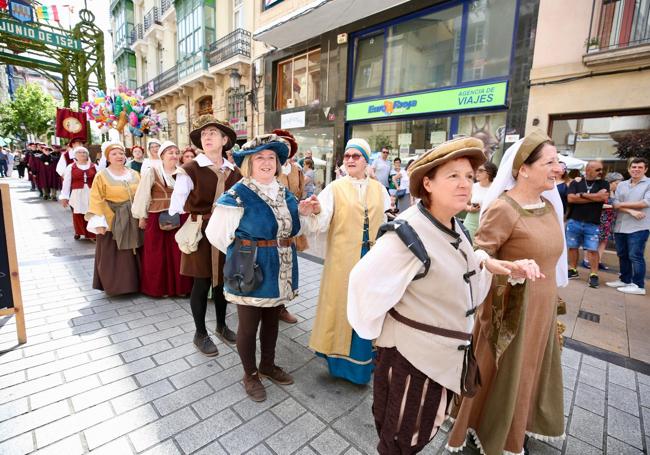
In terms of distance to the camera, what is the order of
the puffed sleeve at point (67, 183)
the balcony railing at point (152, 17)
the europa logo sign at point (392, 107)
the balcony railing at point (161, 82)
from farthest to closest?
the balcony railing at point (152, 17)
the balcony railing at point (161, 82)
the europa logo sign at point (392, 107)
the puffed sleeve at point (67, 183)

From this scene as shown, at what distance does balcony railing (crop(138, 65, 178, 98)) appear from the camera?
67.2ft

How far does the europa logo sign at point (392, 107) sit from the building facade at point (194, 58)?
281 inches

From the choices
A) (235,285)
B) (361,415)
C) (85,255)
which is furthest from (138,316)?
(85,255)

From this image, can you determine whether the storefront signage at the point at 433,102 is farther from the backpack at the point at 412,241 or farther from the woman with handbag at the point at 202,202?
the backpack at the point at 412,241

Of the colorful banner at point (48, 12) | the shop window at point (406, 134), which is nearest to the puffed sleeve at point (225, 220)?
the shop window at point (406, 134)

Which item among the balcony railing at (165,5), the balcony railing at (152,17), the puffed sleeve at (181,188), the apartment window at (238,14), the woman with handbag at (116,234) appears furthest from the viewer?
the balcony railing at (152,17)

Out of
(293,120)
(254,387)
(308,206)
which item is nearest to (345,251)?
(308,206)

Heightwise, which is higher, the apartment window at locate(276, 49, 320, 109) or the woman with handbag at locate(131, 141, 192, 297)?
the apartment window at locate(276, 49, 320, 109)

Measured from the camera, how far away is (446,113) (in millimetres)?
9406

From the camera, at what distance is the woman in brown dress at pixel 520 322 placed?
192 centimetres

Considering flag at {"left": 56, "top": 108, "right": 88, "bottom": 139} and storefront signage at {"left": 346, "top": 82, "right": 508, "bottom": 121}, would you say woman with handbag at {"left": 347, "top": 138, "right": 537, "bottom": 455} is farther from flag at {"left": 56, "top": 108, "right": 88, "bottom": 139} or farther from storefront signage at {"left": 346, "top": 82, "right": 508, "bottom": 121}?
flag at {"left": 56, "top": 108, "right": 88, "bottom": 139}

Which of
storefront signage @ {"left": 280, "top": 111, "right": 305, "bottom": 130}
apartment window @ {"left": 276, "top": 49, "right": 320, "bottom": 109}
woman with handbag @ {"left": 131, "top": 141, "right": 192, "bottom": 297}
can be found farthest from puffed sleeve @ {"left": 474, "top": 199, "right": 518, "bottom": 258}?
storefront signage @ {"left": 280, "top": 111, "right": 305, "bottom": 130}

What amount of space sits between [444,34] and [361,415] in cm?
1046

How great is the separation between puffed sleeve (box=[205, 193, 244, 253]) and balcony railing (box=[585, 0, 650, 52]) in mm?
8241
